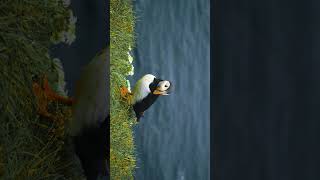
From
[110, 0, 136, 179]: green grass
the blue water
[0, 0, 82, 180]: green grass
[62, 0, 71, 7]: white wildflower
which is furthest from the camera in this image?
the blue water

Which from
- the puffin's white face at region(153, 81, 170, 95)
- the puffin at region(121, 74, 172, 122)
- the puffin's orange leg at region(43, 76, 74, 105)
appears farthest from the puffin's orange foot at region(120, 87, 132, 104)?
the puffin's orange leg at region(43, 76, 74, 105)

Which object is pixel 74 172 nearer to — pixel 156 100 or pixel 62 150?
pixel 62 150

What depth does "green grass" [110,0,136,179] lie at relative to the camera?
5.65 feet

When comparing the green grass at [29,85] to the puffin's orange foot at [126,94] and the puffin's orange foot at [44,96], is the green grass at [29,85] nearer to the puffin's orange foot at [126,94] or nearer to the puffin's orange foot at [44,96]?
the puffin's orange foot at [44,96]

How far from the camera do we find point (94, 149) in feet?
5.39

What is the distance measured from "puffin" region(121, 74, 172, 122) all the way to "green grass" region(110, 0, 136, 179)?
0.03m

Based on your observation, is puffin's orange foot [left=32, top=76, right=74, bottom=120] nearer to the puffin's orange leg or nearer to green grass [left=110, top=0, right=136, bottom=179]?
Result: the puffin's orange leg

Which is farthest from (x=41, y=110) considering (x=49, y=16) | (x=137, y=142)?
(x=137, y=142)

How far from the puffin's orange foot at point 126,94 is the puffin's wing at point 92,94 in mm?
155

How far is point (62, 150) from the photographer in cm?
158

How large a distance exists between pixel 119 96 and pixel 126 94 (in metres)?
0.03

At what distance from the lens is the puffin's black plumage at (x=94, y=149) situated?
5.32 feet

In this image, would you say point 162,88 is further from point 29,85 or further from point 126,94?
point 29,85

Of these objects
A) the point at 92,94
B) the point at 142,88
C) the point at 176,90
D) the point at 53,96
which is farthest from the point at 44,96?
the point at 176,90
